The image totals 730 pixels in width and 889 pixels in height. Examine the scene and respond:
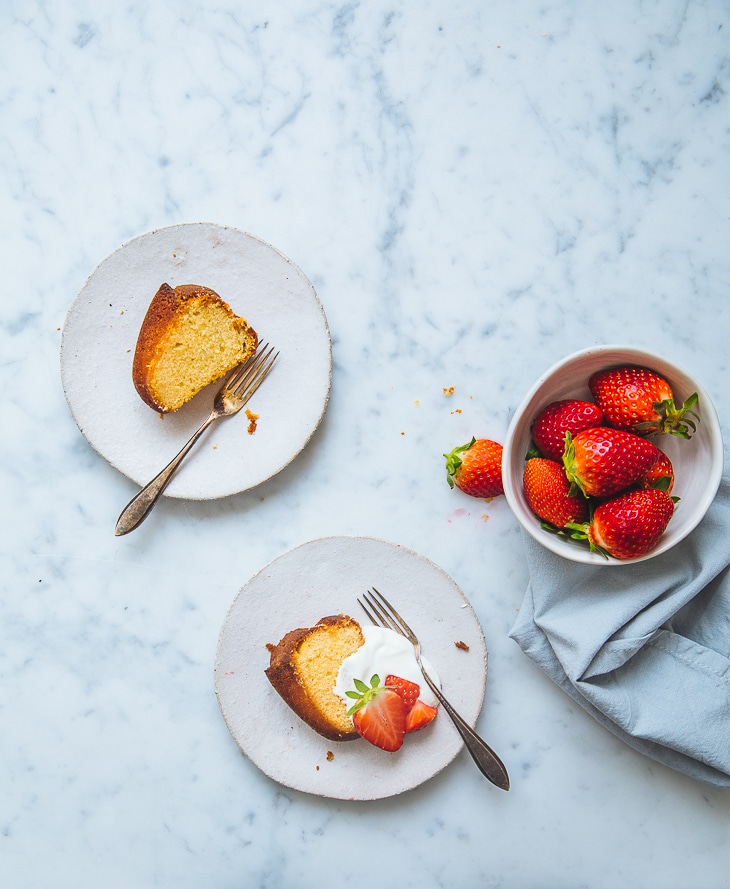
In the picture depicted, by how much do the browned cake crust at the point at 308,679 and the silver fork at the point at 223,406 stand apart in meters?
0.39

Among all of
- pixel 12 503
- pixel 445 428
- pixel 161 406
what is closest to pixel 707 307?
pixel 445 428

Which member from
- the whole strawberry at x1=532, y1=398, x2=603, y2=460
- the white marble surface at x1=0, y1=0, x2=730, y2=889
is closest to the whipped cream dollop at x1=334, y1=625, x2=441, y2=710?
the white marble surface at x1=0, y1=0, x2=730, y2=889

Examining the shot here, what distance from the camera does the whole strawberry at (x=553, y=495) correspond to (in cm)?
128

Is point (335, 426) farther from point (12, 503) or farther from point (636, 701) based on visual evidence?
point (636, 701)

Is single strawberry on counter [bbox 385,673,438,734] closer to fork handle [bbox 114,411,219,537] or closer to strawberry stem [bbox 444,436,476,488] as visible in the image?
strawberry stem [bbox 444,436,476,488]

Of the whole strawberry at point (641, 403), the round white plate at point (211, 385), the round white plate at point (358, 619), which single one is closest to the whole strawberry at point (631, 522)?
the whole strawberry at point (641, 403)

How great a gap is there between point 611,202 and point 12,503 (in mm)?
1414

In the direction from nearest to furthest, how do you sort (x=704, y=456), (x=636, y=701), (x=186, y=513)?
(x=704, y=456) < (x=636, y=701) < (x=186, y=513)

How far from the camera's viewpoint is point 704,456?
1306 millimetres

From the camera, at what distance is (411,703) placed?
1.44m

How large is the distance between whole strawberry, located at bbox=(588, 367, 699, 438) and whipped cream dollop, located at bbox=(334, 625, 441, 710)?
603 millimetres

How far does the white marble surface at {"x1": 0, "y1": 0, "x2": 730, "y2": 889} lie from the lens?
1.51 m

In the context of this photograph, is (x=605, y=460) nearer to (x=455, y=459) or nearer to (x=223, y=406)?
(x=455, y=459)

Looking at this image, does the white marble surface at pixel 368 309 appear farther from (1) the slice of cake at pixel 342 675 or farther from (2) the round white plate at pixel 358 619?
(1) the slice of cake at pixel 342 675
